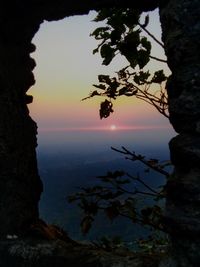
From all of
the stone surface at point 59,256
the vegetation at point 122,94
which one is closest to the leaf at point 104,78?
the vegetation at point 122,94

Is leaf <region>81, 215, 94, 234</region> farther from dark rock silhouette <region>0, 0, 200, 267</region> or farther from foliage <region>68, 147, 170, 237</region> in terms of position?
dark rock silhouette <region>0, 0, 200, 267</region>

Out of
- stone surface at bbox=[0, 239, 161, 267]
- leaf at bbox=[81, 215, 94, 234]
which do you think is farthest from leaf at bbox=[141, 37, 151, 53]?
stone surface at bbox=[0, 239, 161, 267]

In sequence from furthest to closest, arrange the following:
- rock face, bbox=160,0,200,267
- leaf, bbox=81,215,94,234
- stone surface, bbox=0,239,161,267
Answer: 1. leaf, bbox=81,215,94,234
2. stone surface, bbox=0,239,161,267
3. rock face, bbox=160,0,200,267

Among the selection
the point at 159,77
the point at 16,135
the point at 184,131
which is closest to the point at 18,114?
the point at 16,135

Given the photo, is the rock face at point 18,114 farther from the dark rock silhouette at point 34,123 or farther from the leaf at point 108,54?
the leaf at point 108,54

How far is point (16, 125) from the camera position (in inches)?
157

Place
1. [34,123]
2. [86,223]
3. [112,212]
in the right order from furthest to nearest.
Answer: [34,123], [86,223], [112,212]

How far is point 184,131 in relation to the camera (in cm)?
262

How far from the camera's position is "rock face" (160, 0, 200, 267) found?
2.52m

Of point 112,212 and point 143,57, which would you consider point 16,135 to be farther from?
point 143,57

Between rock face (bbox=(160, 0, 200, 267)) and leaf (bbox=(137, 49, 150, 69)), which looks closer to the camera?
rock face (bbox=(160, 0, 200, 267))

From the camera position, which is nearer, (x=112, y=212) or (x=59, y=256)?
(x=59, y=256)

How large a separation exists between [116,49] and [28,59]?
127 cm

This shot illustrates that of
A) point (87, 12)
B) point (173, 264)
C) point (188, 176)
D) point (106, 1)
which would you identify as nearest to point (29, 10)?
point (87, 12)
